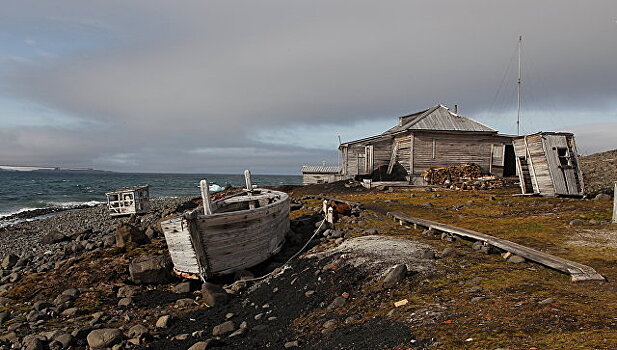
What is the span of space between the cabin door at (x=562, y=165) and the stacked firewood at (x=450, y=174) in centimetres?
999

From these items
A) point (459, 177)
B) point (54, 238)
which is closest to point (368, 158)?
point (459, 177)

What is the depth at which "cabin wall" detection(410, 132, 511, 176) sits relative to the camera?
28.4 m

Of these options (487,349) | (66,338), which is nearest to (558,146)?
(487,349)

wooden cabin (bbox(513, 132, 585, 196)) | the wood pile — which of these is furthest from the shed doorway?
wooden cabin (bbox(513, 132, 585, 196))

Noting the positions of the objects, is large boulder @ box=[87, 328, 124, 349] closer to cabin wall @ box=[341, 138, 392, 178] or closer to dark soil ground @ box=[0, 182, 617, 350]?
dark soil ground @ box=[0, 182, 617, 350]

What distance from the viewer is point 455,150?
29000 mm

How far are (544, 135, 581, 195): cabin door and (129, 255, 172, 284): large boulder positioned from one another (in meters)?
16.9

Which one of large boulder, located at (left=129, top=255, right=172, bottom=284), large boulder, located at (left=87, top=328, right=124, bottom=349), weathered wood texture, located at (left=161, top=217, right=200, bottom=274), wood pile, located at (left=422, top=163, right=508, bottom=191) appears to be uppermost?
wood pile, located at (left=422, top=163, right=508, bottom=191)

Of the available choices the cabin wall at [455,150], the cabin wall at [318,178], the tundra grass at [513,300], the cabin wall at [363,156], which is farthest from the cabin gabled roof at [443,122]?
the tundra grass at [513,300]

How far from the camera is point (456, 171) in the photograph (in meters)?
27.8

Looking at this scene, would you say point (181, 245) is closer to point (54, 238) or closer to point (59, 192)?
point (54, 238)

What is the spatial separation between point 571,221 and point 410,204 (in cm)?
772

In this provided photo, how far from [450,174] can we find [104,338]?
83.8ft

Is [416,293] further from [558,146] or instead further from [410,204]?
[558,146]
